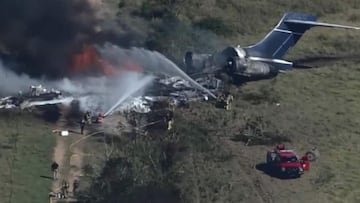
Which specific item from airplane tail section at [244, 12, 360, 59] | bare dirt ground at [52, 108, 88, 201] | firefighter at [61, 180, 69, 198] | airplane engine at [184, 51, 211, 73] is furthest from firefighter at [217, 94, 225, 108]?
firefighter at [61, 180, 69, 198]

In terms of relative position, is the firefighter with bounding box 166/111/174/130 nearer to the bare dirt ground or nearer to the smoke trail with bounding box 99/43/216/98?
the smoke trail with bounding box 99/43/216/98

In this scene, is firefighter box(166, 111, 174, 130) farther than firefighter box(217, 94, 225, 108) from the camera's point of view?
No

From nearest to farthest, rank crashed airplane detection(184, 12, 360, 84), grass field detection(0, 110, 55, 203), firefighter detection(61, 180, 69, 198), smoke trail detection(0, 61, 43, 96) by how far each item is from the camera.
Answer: grass field detection(0, 110, 55, 203) → firefighter detection(61, 180, 69, 198) → smoke trail detection(0, 61, 43, 96) → crashed airplane detection(184, 12, 360, 84)

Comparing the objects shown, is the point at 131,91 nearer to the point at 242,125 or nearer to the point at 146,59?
the point at 146,59

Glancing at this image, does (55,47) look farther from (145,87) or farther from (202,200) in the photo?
(202,200)

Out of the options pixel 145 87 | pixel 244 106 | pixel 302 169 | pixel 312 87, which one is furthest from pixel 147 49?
pixel 302 169

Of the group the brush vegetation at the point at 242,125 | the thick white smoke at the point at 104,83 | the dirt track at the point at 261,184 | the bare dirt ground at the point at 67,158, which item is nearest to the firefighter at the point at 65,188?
the bare dirt ground at the point at 67,158

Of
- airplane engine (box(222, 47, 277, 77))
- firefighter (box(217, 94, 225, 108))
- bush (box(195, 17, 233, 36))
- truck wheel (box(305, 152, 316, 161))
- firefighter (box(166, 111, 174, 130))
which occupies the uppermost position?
bush (box(195, 17, 233, 36))

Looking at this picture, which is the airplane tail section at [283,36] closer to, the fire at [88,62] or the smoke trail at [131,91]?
the smoke trail at [131,91]

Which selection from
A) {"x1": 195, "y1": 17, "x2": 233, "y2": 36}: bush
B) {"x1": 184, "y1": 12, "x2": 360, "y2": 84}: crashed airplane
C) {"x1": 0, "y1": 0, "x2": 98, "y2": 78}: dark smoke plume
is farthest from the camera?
{"x1": 195, "y1": 17, "x2": 233, "y2": 36}: bush
